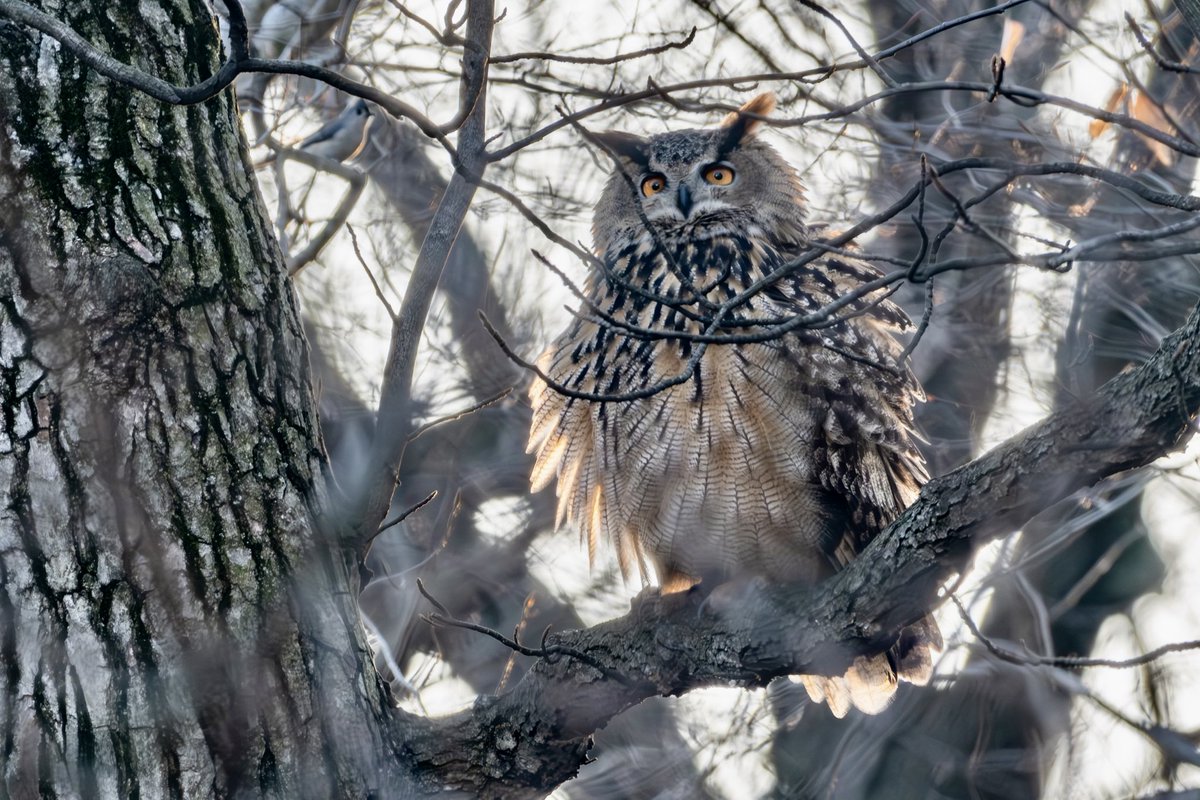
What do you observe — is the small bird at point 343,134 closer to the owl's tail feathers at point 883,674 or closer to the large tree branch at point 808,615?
the large tree branch at point 808,615

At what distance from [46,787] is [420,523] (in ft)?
12.0

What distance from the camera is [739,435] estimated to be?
2955 mm

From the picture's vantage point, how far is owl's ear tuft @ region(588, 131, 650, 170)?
3.93 m

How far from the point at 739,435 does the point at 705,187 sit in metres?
1.08

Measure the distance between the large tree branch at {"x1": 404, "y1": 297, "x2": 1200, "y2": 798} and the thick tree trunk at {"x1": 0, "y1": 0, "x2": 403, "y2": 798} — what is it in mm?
281

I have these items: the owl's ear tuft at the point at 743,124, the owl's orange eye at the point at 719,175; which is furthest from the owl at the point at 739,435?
the owl's ear tuft at the point at 743,124

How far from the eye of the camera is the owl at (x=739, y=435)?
9.74 ft

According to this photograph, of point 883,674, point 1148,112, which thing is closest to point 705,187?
point 1148,112

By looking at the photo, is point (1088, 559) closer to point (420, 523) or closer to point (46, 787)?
point (420, 523)

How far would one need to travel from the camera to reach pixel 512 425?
242 inches

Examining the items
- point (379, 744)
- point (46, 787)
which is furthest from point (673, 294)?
point (46, 787)

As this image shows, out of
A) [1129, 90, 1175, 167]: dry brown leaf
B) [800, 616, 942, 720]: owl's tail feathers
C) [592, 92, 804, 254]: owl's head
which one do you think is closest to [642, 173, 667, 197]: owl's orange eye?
[592, 92, 804, 254]: owl's head

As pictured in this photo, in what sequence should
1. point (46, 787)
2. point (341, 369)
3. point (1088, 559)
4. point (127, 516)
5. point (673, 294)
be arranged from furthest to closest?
point (341, 369), point (1088, 559), point (673, 294), point (127, 516), point (46, 787)

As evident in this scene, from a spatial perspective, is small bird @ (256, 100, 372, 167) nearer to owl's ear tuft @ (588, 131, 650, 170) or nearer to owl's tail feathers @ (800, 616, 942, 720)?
owl's ear tuft @ (588, 131, 650, 170)
